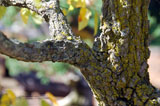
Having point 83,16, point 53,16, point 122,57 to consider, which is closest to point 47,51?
point 53,16

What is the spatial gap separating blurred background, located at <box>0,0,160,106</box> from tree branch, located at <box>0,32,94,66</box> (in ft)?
1.37

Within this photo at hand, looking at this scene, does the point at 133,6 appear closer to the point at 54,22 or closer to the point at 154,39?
the point at 54,22

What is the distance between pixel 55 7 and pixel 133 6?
274 millimetres

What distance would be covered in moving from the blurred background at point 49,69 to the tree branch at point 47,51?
0.42 metres

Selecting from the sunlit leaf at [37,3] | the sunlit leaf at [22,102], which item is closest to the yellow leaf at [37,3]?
the sunlit leaf at [37,3]

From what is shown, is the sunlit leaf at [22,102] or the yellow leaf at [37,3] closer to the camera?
the yellow leaf at [37,3]

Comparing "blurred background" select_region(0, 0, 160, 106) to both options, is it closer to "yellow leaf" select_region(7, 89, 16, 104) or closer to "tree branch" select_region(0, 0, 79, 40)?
"yellow leaf" select_region(7, 89, 16, 104)


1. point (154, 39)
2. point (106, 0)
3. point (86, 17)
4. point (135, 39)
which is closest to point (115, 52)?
point (135, 39)

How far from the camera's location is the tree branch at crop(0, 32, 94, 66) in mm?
758

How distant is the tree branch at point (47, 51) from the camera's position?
76 centimetres

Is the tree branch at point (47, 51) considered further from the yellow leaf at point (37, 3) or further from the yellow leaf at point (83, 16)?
the yellow leaf at point (83, 16)

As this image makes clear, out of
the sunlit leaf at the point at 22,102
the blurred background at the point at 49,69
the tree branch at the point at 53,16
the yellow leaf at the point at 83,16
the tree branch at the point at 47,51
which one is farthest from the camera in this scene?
the blurred background at the point at 49,69

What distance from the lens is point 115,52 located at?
0.96 meters

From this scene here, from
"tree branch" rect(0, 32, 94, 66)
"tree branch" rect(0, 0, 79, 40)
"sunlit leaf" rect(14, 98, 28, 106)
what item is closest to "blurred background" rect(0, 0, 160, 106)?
"sunlit leaf" rect(14, 98, 28, 106)
